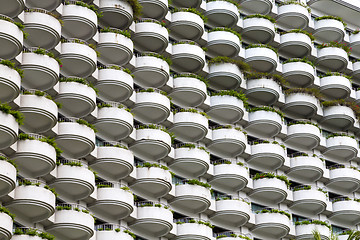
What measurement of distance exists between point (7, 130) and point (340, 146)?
30.7m

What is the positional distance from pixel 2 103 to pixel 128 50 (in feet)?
42.8

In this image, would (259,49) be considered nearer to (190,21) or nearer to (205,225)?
(190,21)

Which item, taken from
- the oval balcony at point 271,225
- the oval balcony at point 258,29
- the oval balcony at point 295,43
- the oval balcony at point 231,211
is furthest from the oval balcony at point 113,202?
the oval balcony at point 295,43

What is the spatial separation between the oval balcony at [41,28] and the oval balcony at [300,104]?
21640mm

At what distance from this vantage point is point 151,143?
58.6 m

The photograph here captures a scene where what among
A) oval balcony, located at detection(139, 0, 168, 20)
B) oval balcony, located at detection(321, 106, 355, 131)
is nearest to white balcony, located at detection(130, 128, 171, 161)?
oval balcony, located at detection(139, 0, 168, 20)

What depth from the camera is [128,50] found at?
2365 inches

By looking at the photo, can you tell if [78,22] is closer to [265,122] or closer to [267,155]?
[265,122]

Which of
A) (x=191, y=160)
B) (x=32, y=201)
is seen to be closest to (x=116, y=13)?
(x=191, y=160)

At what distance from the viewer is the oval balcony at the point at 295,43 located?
71.8 meters

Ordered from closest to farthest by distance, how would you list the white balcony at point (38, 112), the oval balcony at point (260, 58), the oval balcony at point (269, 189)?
the white balcony at point (38, 112)
the oval balcony at point (269, 189)
the oval balcony at point (260, 58)

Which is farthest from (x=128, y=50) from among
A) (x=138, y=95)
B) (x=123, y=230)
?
(x=123, y=230)

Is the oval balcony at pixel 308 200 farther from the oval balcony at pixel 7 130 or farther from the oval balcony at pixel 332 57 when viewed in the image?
the oval balcony at pixel 7 130

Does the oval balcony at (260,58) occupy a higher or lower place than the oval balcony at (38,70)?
higher
